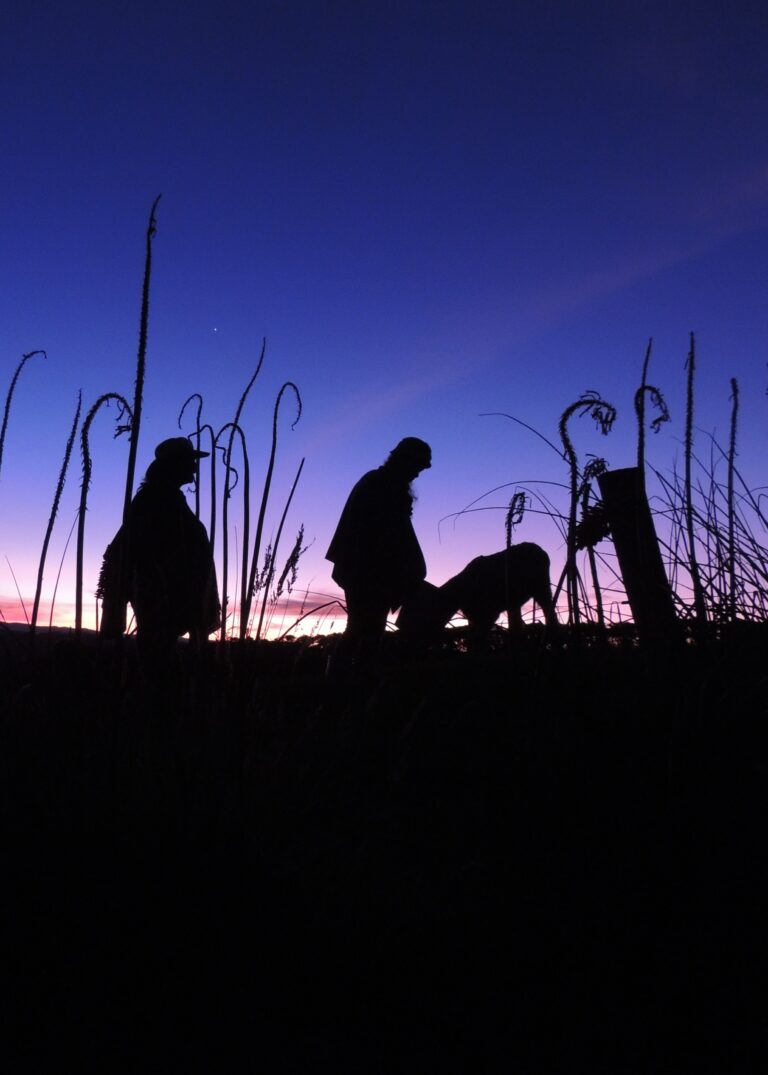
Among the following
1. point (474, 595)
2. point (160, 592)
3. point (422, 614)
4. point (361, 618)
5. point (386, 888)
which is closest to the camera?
point (386, 888)

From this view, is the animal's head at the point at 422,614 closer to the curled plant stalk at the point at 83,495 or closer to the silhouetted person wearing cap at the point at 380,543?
the silhouetted person wearing cap at the point at 380,543

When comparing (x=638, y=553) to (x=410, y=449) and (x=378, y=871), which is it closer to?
(x=378, y=871)

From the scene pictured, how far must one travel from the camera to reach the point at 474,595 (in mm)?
4430

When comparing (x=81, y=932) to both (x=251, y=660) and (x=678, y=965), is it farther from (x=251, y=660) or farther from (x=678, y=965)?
(x=678, y=965)

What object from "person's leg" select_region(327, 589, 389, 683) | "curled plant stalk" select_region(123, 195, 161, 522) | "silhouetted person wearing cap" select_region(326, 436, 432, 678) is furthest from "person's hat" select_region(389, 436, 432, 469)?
"curled plant stalk" select_region(123, 195, 161, 522)

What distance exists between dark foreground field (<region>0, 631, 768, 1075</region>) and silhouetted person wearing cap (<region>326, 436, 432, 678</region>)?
3.20 meters

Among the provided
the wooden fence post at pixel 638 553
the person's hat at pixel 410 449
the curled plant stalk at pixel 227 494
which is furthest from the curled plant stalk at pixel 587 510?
the person's hat at pixel 410 449

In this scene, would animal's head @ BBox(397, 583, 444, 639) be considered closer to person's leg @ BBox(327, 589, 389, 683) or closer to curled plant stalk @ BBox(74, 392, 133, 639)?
person's leg @ BBox(327, 589, 389, 683)

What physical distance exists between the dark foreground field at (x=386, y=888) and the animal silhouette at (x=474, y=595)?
1566 mm

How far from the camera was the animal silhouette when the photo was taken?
3.76m

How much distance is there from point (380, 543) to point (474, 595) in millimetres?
1156

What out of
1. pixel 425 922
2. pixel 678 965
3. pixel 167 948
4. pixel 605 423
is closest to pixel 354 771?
pixel 425 922

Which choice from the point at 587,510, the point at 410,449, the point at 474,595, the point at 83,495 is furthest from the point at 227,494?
the point at 410,449

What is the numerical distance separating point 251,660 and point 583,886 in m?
0.88
